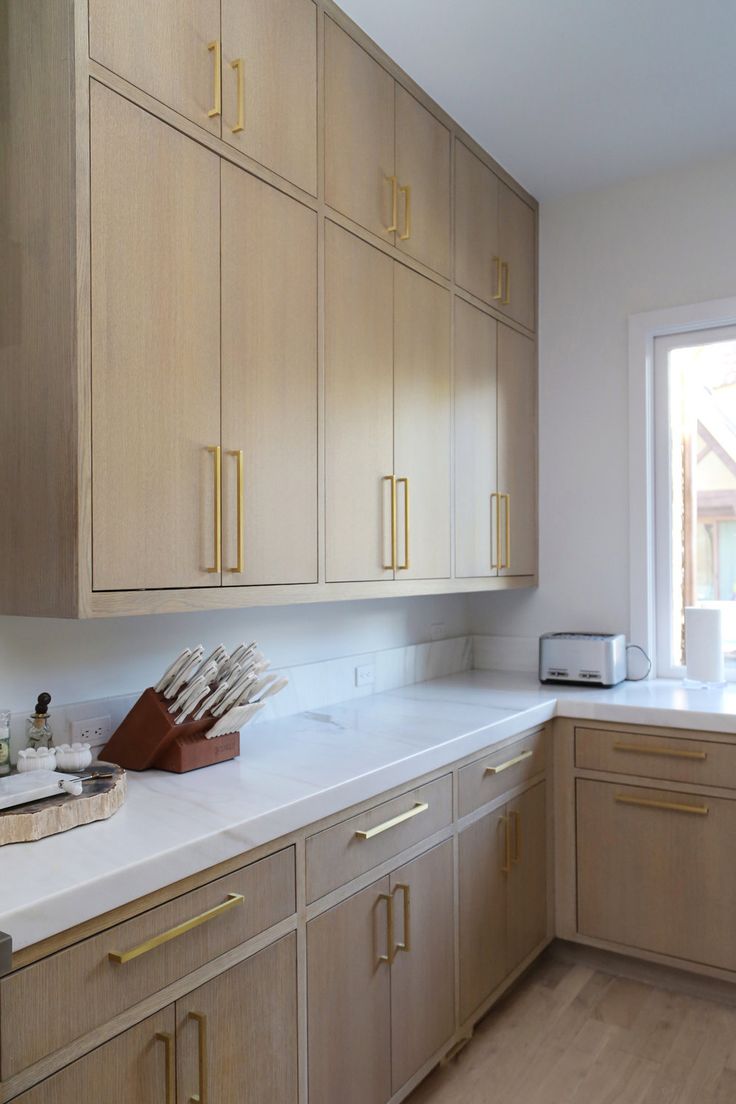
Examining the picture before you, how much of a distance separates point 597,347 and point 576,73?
1.01 metres

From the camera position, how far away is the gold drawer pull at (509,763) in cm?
224

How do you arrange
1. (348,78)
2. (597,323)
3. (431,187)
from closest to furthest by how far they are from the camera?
(348,78), (431,187), (597,323)

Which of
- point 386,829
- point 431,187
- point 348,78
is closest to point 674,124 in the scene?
point 431,187

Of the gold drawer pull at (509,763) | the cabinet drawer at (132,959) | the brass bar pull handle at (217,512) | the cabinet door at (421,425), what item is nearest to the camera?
the cabinet drawer at (132,959)

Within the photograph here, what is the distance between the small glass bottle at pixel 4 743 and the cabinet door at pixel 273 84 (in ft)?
4.15

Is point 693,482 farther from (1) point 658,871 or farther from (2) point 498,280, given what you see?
(1) point 658,871

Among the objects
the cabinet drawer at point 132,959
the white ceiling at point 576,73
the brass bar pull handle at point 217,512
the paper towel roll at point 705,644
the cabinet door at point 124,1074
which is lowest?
the cabinet door at point 124,1074

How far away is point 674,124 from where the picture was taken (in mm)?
2650

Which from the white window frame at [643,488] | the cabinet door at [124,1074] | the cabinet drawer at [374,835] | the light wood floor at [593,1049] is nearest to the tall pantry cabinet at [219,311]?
the cabinet drawer at [374,835]

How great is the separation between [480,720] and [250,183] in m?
1.47

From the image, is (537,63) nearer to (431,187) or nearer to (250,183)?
(431,187)

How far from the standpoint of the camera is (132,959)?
121 cm

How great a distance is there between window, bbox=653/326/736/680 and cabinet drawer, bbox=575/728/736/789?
607mm

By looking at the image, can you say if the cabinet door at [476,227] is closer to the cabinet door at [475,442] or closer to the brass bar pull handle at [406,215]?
the cabinet door at [475,442]
